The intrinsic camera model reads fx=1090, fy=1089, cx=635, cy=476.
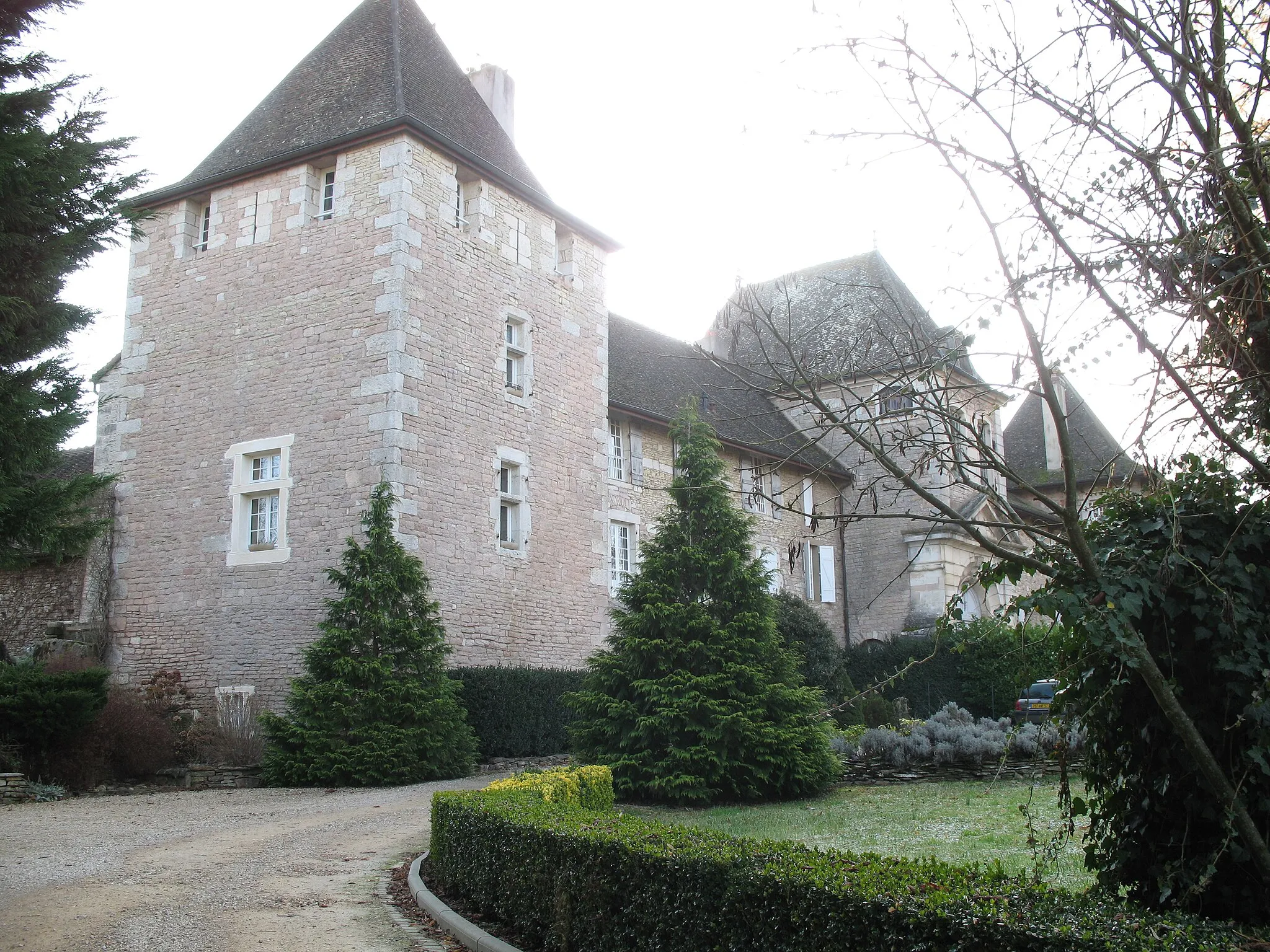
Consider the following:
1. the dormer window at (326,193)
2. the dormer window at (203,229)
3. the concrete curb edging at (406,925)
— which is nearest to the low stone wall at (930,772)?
the concrete curb edging at (406,925)

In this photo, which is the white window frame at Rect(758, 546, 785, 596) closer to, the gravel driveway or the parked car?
the parked car

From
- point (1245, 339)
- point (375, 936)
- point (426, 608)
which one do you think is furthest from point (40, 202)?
point (1245, 339)

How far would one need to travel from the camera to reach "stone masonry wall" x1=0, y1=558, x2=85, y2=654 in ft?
57.1

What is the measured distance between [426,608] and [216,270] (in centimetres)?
728

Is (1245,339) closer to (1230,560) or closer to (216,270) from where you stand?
(1230,560)

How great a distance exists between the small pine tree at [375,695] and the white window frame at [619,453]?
7275mm

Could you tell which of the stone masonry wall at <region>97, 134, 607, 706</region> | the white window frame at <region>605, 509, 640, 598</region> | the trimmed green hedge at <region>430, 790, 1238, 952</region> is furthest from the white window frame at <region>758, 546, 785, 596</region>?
the trimmed green hedge at <region>430, 790, 1238, 952</region>

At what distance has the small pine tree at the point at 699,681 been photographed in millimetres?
11211

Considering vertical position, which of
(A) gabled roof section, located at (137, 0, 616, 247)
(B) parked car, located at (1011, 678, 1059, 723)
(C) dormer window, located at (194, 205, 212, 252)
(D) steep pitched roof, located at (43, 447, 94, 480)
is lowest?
(B) parked car, located at (1011, 678, 1059, 723)

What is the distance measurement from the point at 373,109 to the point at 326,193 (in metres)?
1.49

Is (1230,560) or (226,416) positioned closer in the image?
(1230,560)

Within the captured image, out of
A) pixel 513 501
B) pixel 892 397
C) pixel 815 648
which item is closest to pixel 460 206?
pixel 513 501

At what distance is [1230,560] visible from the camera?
3.94 meters

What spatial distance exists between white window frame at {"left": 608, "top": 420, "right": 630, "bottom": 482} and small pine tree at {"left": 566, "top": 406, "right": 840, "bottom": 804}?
806cm
